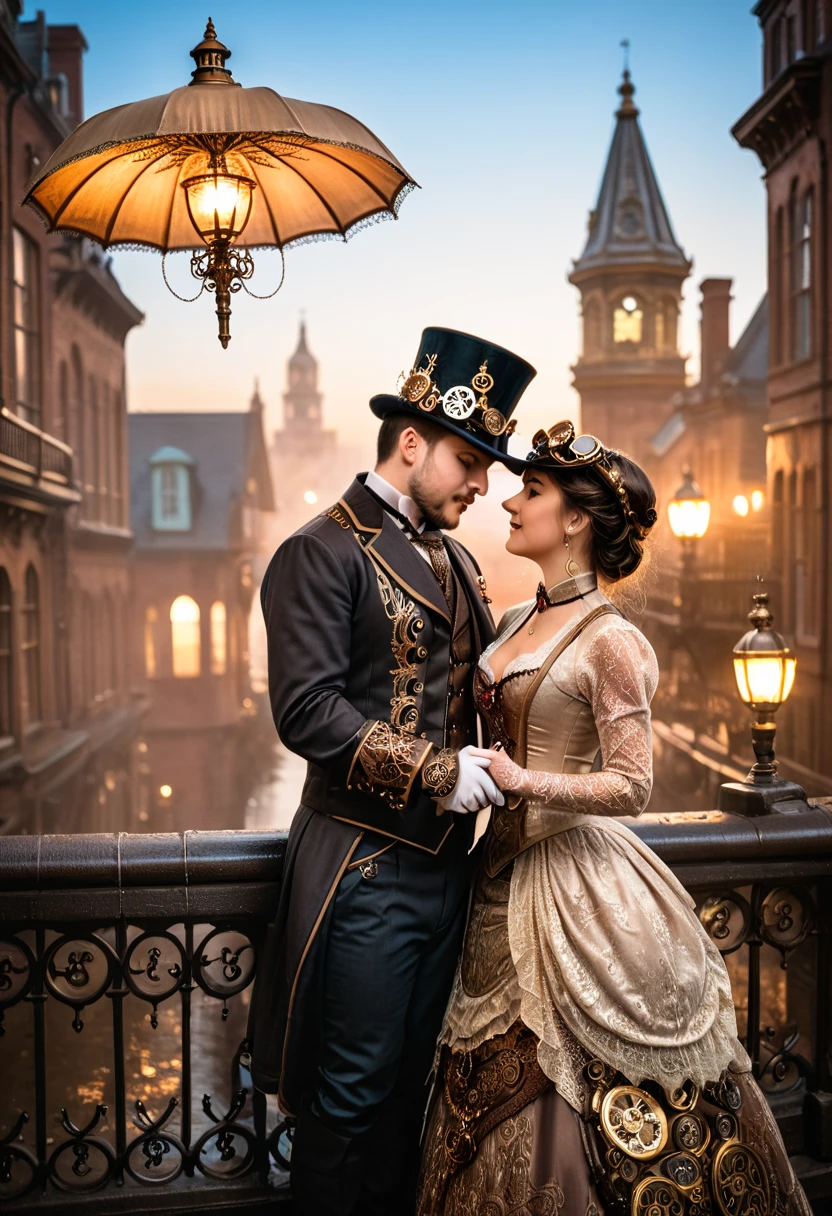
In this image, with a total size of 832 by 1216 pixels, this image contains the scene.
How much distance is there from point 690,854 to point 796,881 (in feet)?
1.18

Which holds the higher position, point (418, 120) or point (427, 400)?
point (418, 120)

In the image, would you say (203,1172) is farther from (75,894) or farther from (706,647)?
(706,647)

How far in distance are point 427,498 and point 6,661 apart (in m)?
12.8

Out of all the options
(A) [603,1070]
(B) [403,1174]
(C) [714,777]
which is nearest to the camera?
(A) [603,1070]

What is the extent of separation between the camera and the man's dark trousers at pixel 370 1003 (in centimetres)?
233

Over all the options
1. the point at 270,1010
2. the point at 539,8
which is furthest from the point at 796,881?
the point at 539,8

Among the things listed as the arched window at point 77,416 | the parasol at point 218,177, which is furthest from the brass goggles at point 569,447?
the arched window at point 77,416

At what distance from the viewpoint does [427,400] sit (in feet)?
7.95

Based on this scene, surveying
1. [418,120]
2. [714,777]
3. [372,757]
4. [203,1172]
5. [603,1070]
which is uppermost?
[418,120]

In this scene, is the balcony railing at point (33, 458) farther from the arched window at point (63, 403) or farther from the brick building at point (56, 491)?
the arched window at point (63, 403)

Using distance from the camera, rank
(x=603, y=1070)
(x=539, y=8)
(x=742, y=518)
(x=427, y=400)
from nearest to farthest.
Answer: (x=603, y=1070)
(x=427, y=400)
(x=742, y=518)
(x=539, y=8)

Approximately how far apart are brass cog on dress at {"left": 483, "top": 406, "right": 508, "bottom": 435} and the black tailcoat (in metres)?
0.32

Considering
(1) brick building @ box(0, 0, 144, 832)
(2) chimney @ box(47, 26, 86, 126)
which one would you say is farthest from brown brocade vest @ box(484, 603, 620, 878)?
(2) chimney @ box(47, 26, 86, 126)

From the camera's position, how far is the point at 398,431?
252 centimetres
